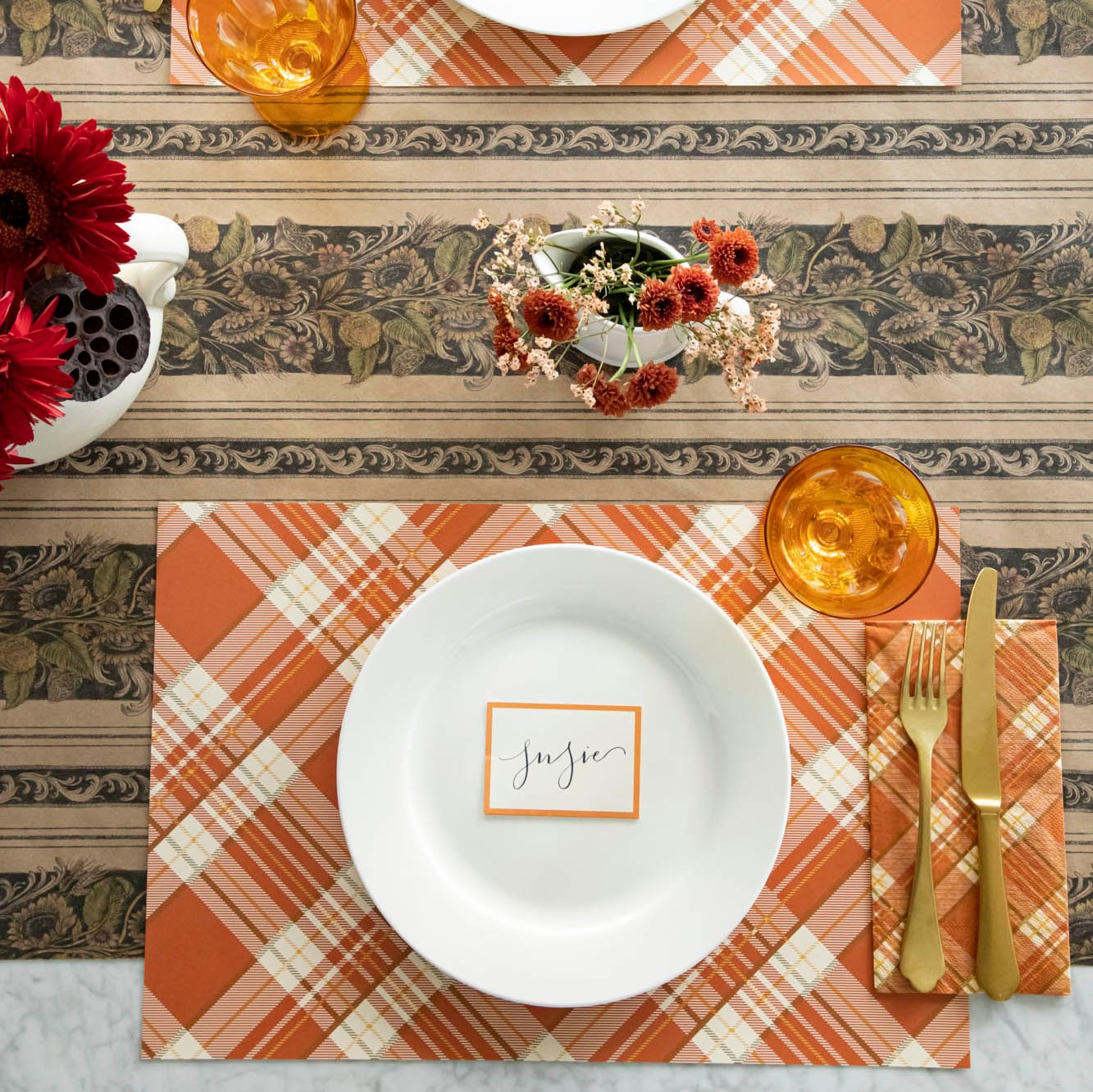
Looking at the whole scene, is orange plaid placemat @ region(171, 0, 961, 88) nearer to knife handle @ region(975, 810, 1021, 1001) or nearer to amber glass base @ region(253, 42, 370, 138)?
amber glass base @ region(253, 42, 370, 138)

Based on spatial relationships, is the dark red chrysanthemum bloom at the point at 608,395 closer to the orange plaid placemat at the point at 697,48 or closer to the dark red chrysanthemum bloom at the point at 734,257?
the dark red chrysanthemum bloom at the point at 734,257

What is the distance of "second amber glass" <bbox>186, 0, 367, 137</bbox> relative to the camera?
2.81ft

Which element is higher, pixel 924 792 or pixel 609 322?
pixel 609 322

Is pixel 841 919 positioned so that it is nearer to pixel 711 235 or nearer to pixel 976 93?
pixel 711 235

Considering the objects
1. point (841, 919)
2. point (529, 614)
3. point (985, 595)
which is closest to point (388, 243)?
point (529, 614)

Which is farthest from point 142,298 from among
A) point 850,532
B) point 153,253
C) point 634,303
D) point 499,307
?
point 850,532

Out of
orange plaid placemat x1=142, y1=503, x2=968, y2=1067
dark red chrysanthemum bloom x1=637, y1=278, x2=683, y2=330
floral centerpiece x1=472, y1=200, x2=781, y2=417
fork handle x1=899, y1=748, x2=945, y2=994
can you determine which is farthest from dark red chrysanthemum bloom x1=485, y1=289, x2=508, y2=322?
fork handle x1=899, y1=748, x2=945, y2=994

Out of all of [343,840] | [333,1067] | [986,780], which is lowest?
[333,1067]

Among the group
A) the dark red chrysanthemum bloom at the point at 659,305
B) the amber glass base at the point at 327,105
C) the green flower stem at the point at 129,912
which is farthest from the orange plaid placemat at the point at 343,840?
the amber glass base at the point at 327,105

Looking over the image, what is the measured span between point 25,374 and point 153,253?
7.8 inches

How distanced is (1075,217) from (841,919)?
724 millimetres

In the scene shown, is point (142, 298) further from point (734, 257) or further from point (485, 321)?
point (734, 257)

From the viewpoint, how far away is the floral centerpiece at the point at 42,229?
0.57 meters

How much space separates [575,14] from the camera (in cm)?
89
